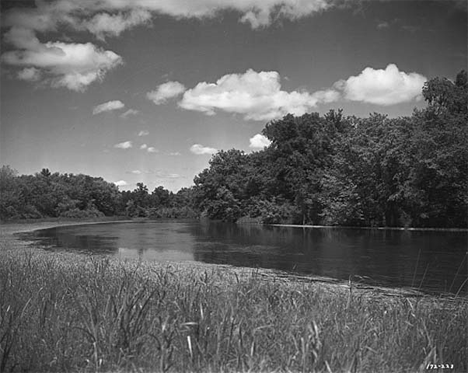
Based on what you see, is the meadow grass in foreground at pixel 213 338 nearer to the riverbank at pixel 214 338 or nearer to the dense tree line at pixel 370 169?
the riverbank at pixel 214 338

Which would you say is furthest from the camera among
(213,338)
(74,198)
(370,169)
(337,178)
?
(74,198)

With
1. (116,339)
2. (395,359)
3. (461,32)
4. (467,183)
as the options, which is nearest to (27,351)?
(116,339)

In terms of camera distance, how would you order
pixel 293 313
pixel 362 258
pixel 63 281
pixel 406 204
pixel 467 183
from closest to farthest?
pixel 293 313
pixel 63 281
pixel 362 258
pixel 467 183
pixel 406 204

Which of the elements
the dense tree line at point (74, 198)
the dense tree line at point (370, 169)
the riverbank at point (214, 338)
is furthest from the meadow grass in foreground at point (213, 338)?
the dense tree line at point (74, 198)

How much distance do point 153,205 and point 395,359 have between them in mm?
104811

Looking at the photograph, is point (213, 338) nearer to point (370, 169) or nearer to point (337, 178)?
point (370, 169)

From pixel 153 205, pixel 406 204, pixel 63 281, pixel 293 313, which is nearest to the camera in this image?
pixel 293 313

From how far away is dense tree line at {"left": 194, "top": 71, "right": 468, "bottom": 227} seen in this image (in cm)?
3316

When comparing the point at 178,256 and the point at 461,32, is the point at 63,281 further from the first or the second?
the point at 178,256

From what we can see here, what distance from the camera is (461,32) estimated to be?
8969 mm

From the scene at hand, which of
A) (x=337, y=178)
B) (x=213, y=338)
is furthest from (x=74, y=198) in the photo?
(x=213, y=338)

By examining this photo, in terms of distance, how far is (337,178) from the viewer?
148 feet

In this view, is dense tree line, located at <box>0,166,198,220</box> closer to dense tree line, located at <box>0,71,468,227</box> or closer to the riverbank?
→ dense tree line, located at <box>0,71,468,227</box>

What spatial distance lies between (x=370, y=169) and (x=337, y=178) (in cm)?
487
